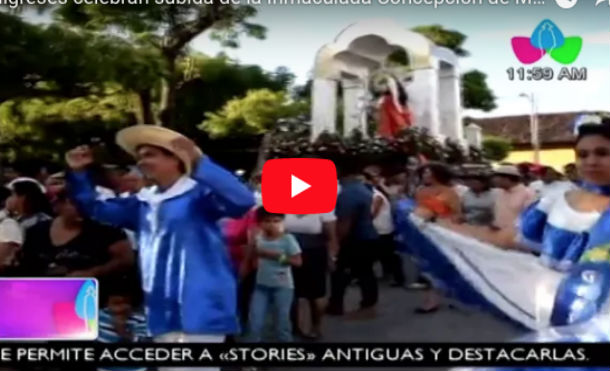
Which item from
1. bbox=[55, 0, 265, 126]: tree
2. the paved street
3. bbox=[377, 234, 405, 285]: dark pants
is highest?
bbox=[55, 0, 265, 126]: tree

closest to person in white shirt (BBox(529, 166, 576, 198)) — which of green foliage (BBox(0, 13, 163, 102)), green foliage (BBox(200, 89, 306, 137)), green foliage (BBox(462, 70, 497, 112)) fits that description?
green foliage (BBox(462, 70, 497, 112))

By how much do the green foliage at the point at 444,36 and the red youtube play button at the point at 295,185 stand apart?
0.51 metres

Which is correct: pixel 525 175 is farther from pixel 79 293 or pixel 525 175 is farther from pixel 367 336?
pixel 79 293

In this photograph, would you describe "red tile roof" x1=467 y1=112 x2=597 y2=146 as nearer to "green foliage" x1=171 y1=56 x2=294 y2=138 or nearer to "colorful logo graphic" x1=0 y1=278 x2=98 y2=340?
"green foliage" x1=171 y1=56 x2=294 y2=138

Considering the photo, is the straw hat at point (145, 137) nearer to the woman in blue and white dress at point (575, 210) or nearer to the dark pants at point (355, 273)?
the dark pants at point (355, 273)

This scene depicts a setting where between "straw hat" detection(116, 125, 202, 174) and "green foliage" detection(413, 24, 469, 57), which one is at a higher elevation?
"green foliage" detection(413, 24, 469, 57)

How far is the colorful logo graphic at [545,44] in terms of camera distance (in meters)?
5.02

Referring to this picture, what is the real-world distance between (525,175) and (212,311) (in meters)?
1.11

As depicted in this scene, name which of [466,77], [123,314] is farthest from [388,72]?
[123,314]

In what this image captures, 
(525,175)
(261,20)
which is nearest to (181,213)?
(261,20)

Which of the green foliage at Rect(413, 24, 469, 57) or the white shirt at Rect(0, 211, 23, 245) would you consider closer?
the green foliage at Rect(413, 24, 469, 57)

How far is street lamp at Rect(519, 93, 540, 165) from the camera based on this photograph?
5074mm

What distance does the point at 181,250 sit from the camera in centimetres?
519

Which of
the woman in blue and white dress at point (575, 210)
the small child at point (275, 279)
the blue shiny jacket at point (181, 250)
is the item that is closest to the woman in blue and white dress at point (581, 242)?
the woman in blue and white dress at point (575, 210)
